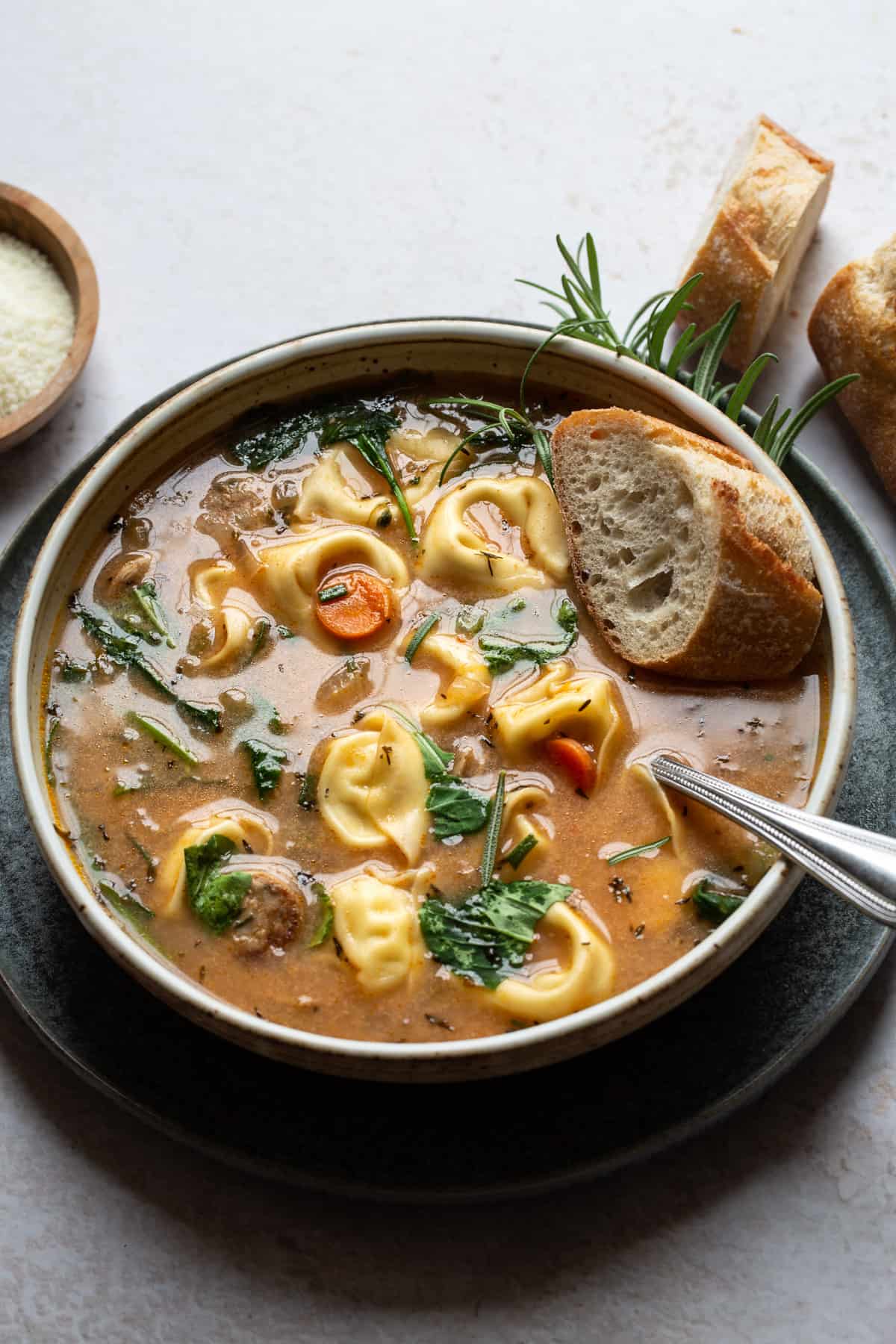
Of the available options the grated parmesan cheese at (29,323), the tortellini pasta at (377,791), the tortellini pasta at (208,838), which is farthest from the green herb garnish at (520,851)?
the grated parmesan cheese at (29,323)

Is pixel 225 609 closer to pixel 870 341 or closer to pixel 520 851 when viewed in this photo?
pixel 520 851

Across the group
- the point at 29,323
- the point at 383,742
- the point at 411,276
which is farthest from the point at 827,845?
the point at 29,323

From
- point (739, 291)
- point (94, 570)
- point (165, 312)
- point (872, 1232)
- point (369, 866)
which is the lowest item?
point (872, 1232)

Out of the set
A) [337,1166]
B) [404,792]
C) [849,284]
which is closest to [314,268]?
[849,284]

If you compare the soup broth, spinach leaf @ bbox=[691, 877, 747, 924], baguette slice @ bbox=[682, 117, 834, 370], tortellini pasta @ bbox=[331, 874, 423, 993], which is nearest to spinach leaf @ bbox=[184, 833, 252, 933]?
the soup broth

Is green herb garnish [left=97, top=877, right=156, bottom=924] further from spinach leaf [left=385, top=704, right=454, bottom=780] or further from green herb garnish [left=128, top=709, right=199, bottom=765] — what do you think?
spinach leaf [left=385, top=704, right=454, bottom=780]

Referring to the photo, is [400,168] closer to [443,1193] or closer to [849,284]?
[849,284]
